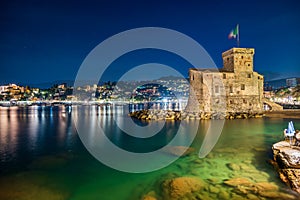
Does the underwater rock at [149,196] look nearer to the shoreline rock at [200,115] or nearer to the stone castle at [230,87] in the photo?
the shoreline rock at [200,115]

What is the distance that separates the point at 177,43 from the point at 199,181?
78.4ft


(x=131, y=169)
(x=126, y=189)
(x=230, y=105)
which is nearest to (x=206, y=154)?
(x=131, y=169)

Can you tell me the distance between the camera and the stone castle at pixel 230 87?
28.4 meters

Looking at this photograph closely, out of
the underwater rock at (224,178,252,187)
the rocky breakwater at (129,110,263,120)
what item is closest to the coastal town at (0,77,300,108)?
the rocky breakwater at (129,110,263,120)

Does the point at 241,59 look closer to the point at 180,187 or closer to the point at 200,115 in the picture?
the point at 200,115

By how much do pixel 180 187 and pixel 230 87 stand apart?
76.0 ft

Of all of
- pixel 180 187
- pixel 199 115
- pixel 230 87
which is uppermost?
pixel 230 87

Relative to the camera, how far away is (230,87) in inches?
1136

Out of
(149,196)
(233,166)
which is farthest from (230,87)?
(149,196)

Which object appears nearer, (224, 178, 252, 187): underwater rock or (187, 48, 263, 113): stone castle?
(224, 178, 252, 187): underwater rock

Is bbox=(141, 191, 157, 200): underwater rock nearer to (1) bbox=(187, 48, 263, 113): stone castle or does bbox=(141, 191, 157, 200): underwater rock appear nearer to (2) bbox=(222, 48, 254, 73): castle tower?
(1) bbox=(187, 48, 263, 113): stone castle

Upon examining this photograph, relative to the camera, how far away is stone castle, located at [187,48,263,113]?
28375mm

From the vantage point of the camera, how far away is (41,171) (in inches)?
419

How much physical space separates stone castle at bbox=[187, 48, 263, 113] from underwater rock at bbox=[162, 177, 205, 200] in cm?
2076
